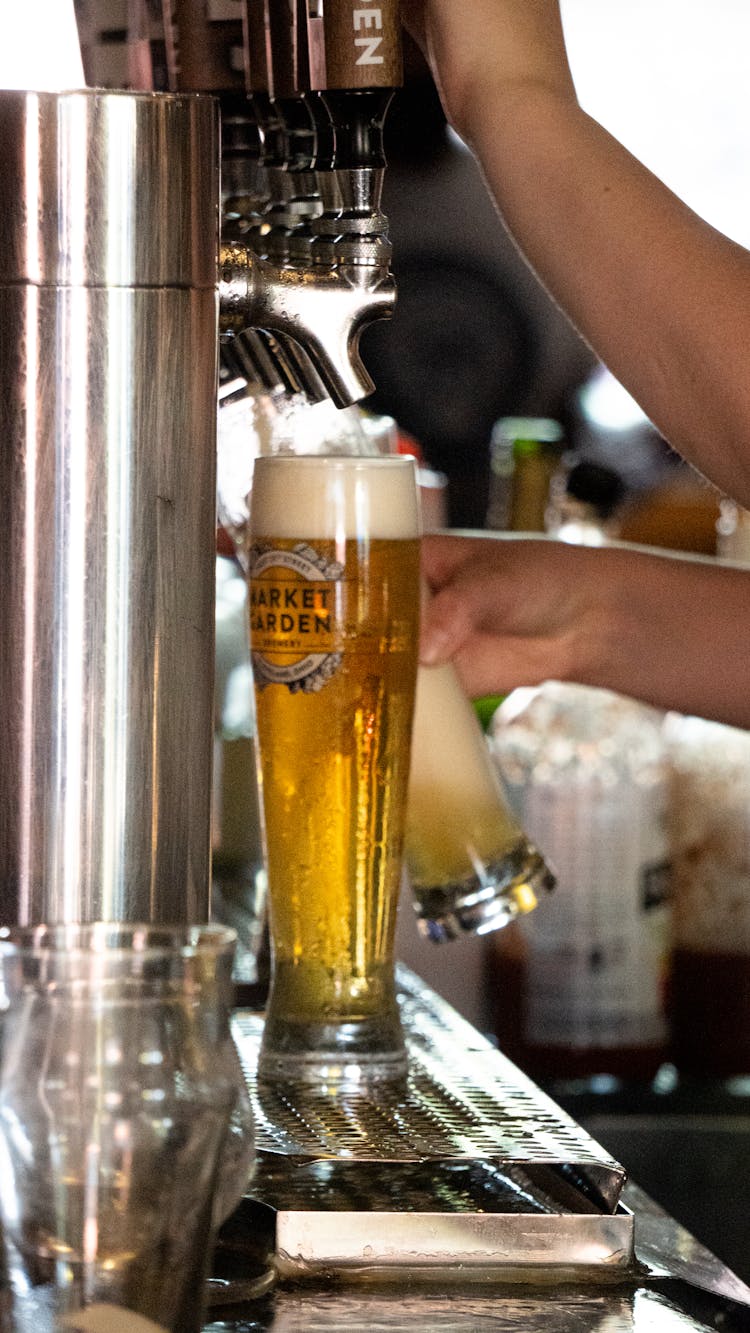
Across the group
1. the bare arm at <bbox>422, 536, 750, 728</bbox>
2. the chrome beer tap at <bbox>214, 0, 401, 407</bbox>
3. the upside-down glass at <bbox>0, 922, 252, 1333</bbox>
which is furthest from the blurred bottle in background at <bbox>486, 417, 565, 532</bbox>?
the upside-down glass at <bbox>0, 922, 252, 1333</bbox>

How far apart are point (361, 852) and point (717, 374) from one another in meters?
0.24

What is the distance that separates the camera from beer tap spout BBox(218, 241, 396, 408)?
2.20ft

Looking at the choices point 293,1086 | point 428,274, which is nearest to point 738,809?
point 293,1086

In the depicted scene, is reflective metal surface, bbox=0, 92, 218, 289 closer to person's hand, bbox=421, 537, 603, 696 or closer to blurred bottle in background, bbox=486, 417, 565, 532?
person's hand, bbox=421, 537, 603, 696

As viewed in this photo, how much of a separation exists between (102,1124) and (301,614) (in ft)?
1.14

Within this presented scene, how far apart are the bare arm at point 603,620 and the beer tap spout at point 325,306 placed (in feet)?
1.38

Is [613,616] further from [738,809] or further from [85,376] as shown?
[85,376]

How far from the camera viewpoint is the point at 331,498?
778mm

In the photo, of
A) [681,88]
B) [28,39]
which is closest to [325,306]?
[28,39]

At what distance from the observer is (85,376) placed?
1.96 feet

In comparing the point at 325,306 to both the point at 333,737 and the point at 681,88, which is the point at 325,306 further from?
the point at 681,88

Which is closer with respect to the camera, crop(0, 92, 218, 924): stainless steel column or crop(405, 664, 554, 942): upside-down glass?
crop(0, 92, 218, 924): stainless steel column

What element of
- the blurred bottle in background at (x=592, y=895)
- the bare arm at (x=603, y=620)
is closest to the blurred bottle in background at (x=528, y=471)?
the blurred bottle in background at (x=592, y=895)

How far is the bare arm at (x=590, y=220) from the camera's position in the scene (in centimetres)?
76
